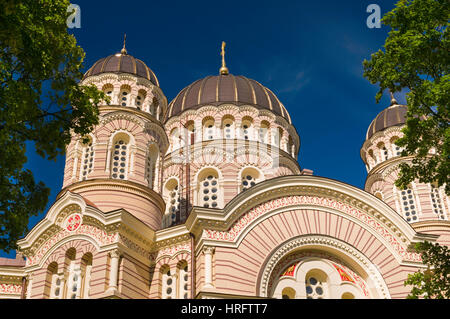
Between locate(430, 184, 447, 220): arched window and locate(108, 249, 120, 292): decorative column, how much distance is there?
54.1ft

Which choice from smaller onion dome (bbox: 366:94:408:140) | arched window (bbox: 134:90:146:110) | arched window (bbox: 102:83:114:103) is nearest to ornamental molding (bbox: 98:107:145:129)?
arched window (bbox: 134:90:146:110)

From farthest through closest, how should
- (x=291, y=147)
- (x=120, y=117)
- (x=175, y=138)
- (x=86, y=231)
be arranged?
1. (x=291, y=147)
2. (x=175, y=138)
3. (x=120, y=117)
4. (x=86, y=231)

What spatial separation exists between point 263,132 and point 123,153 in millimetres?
9096

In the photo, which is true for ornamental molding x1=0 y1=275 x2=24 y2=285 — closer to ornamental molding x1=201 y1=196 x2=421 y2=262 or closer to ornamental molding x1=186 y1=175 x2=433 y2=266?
ornamental molding x1=186 y1=175 x2=433 y2=266

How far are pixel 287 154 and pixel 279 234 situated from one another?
10137 mm

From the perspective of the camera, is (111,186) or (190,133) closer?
(111,186)

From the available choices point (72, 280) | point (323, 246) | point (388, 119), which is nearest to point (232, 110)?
point (388, 119)

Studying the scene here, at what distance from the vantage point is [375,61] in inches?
547

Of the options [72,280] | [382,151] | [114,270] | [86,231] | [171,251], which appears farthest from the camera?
[382,151]

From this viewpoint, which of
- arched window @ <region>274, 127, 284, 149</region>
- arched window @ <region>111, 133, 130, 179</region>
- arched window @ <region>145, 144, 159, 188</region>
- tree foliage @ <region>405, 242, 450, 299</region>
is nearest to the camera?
tree foliage @ <region>405, 242, 450, 299</region>

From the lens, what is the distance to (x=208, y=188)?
2606cm

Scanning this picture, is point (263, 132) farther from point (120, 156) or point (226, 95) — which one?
point (120, 156)

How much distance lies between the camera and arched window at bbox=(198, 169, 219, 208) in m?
Answer: 25.3
